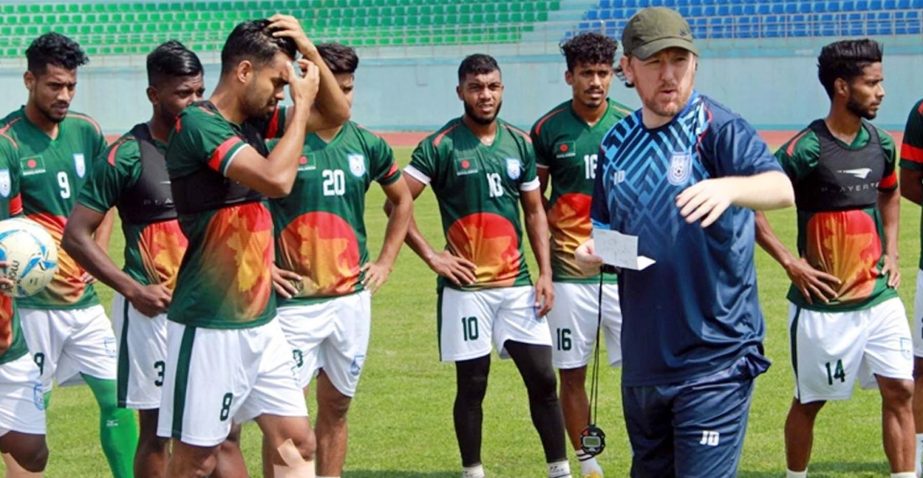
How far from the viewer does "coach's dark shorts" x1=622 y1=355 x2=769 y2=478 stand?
16.8ft

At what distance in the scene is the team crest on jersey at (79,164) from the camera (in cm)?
806

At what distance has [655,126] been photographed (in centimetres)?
519

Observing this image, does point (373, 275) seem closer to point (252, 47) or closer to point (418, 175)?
point (418, 175)

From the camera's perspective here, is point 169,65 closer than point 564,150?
Yes

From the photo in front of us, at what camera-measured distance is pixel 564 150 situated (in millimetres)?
8609

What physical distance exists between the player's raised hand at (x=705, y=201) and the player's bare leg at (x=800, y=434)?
349 cm

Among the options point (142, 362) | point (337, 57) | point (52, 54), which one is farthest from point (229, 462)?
point (52, 54)

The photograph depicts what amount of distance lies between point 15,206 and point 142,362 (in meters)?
1.05

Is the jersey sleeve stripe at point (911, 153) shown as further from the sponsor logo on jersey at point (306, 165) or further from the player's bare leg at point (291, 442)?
the player's bare leg at point (291, 442)

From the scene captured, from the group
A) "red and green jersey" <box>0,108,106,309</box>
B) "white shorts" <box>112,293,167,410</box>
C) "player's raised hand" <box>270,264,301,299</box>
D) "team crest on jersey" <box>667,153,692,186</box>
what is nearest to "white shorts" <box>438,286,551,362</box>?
"player's raised hand" <box>270,264,301,299</box>

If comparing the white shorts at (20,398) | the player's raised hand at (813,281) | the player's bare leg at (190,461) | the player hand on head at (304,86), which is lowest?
the player's bare leg at (190,461)

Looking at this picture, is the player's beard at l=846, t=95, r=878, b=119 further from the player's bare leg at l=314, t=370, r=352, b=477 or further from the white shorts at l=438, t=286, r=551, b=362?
the player's bare leg at l=314, t=370, r=352, b=477

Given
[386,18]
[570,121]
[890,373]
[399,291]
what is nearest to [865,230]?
[890,373]

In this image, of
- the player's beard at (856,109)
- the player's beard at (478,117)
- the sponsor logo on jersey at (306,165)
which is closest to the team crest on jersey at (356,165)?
the sponsor logo on jersey at (306,165)
